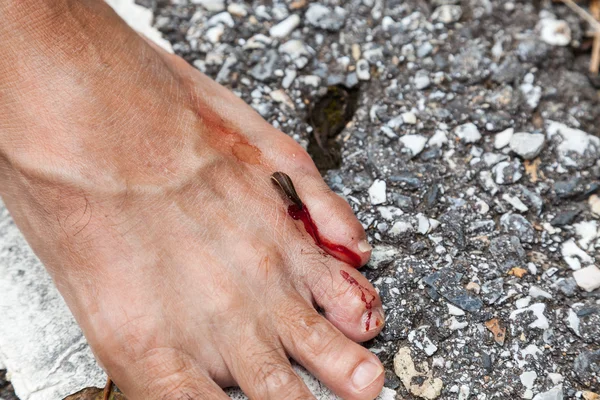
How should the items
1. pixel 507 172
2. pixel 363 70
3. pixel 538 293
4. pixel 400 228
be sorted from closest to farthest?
pixel 538 293 → pixel 400 228 → pixel 507 172 → pixel 363 70

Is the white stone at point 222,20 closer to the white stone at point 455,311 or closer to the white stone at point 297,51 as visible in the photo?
the white stone at point 297,51

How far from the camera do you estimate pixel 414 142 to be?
89.7 inches

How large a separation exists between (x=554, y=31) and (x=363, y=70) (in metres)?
0.76

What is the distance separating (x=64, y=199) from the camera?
1910 mm

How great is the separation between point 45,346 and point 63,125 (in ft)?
2.11

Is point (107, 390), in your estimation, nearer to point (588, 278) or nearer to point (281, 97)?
point (281, 97)

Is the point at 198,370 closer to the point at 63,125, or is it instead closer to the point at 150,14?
the point at 63,125

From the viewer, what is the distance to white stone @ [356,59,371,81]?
2.44m

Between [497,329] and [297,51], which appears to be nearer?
[497,329]

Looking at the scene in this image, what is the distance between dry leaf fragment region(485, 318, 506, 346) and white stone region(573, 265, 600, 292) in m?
0.30

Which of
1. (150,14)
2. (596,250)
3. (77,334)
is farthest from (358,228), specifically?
(150,14)

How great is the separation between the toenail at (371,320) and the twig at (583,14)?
1.54 meters

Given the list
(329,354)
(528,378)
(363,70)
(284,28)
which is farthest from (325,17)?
(528,378)

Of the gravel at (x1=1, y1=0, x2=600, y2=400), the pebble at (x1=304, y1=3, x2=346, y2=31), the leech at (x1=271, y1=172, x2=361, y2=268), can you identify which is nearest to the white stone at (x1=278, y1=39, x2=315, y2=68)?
the gravel at (x1=1, y1=0, x2=600, y2=400)
